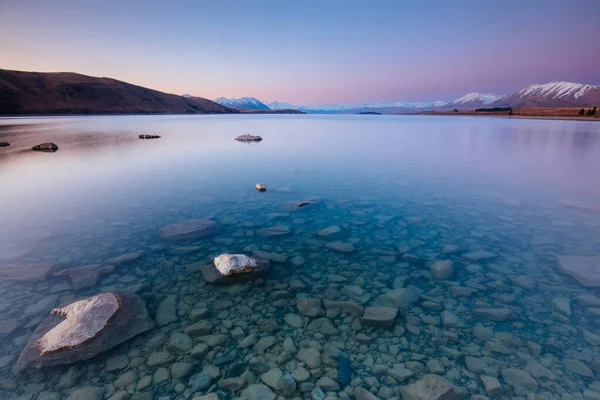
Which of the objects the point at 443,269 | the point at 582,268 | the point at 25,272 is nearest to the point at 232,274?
the point at 25,272

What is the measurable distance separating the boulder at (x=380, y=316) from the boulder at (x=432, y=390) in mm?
1377

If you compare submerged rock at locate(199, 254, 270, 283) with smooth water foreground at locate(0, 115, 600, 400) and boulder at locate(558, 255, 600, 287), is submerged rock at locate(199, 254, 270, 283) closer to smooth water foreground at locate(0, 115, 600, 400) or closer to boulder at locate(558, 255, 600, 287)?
smooth water foreground at locate(0, 115, 600, 400)

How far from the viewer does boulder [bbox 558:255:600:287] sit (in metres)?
7.51

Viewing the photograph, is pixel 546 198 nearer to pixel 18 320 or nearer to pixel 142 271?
pixel 142 271

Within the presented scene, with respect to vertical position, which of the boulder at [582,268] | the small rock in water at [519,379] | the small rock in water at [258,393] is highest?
the boulder at [582,268]

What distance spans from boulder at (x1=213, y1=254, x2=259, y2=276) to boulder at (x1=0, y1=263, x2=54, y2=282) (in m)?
4.38

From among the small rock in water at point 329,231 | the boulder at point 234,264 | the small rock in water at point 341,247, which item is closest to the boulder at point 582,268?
the small rock in water at point 341,247

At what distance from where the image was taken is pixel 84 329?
5.62m

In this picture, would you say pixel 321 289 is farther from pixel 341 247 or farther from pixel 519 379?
pixel 519 379

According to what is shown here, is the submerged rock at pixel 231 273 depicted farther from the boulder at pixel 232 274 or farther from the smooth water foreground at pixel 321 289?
the smooth water foreground at pixel 321 289

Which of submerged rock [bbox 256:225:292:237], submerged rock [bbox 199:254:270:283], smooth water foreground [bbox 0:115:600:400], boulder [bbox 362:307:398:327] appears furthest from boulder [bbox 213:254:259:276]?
boulder [bbox 362:307:398:327]

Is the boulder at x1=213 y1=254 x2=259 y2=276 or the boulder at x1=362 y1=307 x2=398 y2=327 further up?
the boulder at x1=213 y1=254 x2=259 y2=276

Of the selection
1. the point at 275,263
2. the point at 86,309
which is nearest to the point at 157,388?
the point at 86,309

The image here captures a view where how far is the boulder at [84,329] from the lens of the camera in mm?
5176
